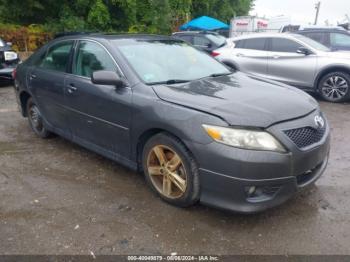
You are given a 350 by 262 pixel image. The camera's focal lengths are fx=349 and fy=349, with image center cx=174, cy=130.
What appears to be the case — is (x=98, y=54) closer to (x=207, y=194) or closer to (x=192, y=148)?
(x=192, y=148)

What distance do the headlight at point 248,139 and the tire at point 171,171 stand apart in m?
0.39

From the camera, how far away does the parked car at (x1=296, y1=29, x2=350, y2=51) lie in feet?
32.4

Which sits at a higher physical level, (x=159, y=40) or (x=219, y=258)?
(x=159, y=40)

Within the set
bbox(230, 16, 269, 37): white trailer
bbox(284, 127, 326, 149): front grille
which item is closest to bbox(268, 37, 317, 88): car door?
bbox(284, 127, 326, 149): front grille

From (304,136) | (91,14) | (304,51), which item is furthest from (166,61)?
(91,14)

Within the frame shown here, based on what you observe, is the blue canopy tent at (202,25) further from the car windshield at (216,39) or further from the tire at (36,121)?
the tire at (36,121)

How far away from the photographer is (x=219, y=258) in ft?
8.76

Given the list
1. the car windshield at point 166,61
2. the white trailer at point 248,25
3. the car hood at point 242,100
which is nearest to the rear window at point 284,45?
the car windshield at point 166,61

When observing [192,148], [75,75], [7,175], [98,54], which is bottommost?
[7,175]

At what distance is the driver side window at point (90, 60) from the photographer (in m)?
3.81

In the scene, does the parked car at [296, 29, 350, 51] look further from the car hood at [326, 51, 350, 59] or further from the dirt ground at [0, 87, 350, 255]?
the dirt ground at [0, 87, 350, 255]

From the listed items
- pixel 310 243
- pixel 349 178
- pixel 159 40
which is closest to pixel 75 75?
pixel 159 40

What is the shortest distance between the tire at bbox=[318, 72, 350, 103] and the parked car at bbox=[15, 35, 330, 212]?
170 inches

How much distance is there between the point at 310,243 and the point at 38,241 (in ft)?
7.29
